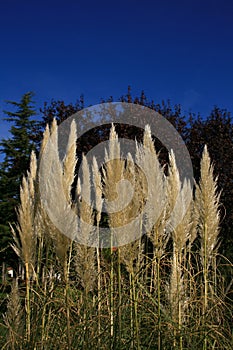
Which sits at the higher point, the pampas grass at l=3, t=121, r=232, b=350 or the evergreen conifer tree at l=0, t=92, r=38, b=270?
the evergreen conifer tree at l=0, t=92, r=38, b=270

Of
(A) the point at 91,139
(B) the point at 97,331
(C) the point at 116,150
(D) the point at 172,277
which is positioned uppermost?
(A) the point at 91,139

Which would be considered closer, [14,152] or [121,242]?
[121,242]

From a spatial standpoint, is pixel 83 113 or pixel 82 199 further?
pixel 83 113

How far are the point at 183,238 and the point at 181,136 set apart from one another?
11.2 metres

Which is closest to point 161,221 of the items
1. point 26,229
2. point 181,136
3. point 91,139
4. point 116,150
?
point 116,150

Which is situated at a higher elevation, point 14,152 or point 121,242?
point 14,152

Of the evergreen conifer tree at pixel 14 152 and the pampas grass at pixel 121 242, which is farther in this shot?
the evergreen conifer tree at pixel 14 152

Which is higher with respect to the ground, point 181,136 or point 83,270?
point 181,136

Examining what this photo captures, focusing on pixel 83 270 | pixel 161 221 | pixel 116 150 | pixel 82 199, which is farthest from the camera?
pixel 82 199

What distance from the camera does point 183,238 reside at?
2.97 meters

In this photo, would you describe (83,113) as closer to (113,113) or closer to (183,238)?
(113,113)

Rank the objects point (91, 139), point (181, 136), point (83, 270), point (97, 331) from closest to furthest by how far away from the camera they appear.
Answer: point (97, 331), point (83, 270), point (91, 139), point (181, 136)

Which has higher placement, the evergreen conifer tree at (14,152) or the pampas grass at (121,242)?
the evergreen conifer tree at (14,152)

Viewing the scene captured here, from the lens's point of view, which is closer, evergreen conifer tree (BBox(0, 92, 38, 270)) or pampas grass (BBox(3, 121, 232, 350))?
pampas grass (BBox(3, 121, 232, 350))
